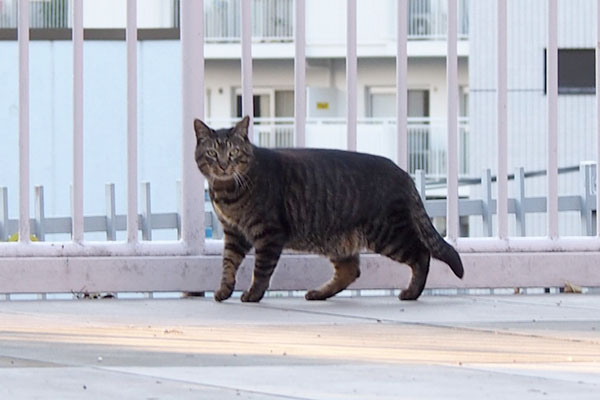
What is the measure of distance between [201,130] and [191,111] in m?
0.11

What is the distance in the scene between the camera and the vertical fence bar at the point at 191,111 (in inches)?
155

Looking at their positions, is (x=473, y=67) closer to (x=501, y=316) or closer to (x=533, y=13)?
(x=533, y=13)

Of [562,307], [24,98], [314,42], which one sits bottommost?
[562,307]

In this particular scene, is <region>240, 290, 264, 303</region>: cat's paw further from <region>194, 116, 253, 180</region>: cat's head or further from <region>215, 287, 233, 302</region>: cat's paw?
<region>194, 116, 253, 180</region>: cat's head

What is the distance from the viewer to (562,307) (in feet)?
12.3

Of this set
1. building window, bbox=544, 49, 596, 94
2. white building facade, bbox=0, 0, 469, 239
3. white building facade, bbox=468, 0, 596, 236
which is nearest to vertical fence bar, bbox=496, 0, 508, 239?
white building facade, bbox=0, 0, 469, 239

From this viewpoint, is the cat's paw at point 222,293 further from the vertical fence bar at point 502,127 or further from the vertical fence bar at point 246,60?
the vertical fence bar at point 502,127

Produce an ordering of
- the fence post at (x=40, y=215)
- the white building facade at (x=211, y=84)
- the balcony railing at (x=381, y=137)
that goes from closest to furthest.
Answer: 1. the fence post at (x=40, y=215)
2. the white building facade at (x=211, y=84)
3. the balcony railing at (x=381, y=137)

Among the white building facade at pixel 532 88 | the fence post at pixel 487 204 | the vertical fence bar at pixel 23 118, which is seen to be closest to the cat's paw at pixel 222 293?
the vertical fence bar at pixel 23 118

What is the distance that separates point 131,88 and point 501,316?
1230mm

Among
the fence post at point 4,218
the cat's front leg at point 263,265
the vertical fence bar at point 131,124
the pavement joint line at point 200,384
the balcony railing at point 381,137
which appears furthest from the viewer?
the balcony railing at point 381,137

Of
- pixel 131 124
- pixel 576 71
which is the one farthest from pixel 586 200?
pixel 576 71

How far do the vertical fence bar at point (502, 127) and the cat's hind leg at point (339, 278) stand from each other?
47 centimetres

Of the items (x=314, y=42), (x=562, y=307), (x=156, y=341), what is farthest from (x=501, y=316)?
(x=314, y=42)
